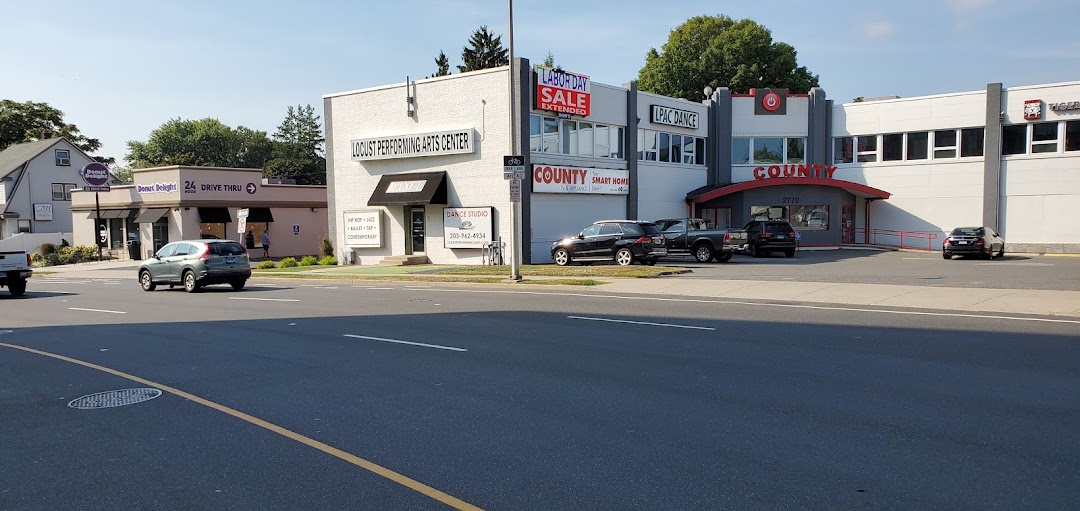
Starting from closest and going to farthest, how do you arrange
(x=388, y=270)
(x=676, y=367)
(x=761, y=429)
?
1. (x=761, y=429)
2. (x=676, y=367)
3. (x=388, y=270)

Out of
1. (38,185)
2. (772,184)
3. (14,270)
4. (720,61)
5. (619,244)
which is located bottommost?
(14,270)

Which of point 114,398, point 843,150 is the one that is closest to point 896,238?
point 843,150

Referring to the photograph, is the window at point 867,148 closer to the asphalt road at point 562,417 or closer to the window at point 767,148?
the window at point 767,148

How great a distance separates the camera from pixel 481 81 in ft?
96.0

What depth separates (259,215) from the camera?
45.1 meters

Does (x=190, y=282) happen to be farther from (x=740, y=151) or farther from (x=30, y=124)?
(x=30, y=124)

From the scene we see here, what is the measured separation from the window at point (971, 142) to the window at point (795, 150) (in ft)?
25.1

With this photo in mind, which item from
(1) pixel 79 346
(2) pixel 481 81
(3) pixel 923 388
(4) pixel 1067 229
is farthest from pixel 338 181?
(4) pixel 1067 229

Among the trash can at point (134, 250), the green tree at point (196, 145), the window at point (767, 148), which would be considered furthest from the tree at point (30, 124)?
the window at point (767, 148)

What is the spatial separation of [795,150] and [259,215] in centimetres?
3163

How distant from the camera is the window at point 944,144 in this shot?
3772cm

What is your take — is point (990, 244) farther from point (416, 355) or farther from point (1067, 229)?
point (416, 355)

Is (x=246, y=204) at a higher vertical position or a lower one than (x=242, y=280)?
higher

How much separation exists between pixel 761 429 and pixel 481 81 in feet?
81.4
